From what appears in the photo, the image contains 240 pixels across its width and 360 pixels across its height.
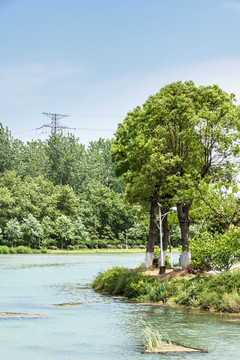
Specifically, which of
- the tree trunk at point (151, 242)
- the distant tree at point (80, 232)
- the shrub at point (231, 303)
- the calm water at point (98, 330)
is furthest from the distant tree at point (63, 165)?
the shrub at point (231, 303)

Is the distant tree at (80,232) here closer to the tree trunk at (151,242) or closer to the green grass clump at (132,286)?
the tree trunk at (151,242)

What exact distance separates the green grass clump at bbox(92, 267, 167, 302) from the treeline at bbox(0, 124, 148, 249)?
7187 centimetres

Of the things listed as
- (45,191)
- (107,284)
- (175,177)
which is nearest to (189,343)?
(175,177)

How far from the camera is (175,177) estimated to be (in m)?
33.7

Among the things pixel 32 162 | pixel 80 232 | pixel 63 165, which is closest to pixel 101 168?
pixel 63 165

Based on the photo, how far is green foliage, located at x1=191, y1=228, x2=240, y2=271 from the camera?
96.7 ft

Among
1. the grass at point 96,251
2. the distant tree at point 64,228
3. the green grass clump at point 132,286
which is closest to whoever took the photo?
the green grass clump at point 132,286

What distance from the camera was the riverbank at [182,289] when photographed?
27531 millimetres

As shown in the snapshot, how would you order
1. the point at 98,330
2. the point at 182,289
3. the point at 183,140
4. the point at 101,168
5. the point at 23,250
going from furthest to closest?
the point at 101,168
the point at 23,250
the point at 183,140
the point at 182,289
the point at 98,330

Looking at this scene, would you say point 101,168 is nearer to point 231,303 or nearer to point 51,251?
point 51,251

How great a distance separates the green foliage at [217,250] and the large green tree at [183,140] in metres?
3.33

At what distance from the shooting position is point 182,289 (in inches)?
1214

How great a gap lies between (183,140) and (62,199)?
103710 mm

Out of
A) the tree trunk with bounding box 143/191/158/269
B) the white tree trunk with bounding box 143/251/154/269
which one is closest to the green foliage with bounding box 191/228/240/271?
the white tree trunk with bounding box 143/251/154/269
